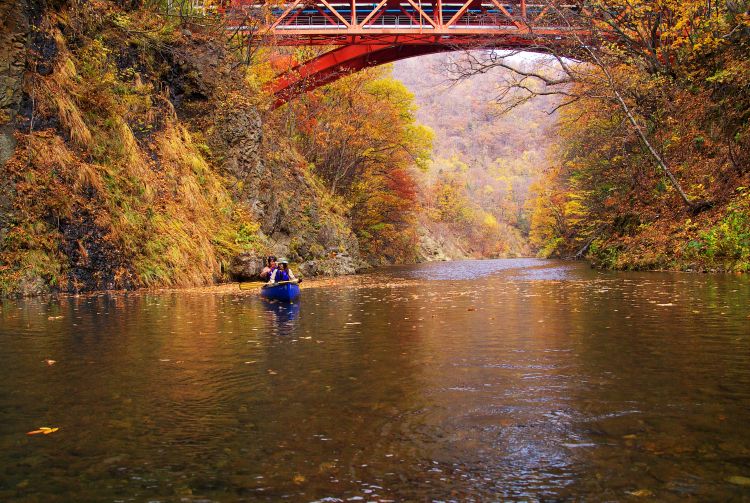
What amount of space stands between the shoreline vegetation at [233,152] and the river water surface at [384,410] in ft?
26.3

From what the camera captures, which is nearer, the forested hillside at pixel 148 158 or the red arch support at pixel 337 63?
the forested hillside at pixel 148 158

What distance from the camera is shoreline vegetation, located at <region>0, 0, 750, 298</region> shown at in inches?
635

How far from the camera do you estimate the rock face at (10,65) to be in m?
15.5

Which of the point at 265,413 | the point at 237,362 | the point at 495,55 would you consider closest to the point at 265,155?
the point at 495,55

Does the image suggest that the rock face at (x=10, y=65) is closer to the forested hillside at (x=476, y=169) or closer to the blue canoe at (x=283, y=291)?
the blue canoe at (x=283, y=291)

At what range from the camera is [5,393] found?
5.18m

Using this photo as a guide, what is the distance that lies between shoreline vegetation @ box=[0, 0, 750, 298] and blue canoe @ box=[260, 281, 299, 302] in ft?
18.4

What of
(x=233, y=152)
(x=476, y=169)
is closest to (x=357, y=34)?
(x=233, y=152)

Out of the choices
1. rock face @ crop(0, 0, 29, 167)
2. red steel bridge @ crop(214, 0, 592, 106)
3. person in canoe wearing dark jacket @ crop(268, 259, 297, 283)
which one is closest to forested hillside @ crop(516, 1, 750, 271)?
red steel bridge @ crop(214, 0, 592, 106)

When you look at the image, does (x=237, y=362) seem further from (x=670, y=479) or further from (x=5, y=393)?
(x=670, y=479)

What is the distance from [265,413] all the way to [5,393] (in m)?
2.33

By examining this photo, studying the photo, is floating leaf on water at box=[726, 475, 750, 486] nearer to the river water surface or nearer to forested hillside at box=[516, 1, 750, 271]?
the river water surface

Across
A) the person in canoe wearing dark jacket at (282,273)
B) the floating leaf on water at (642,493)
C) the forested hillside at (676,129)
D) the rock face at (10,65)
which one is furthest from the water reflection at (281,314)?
the forested hillside at (676,129)

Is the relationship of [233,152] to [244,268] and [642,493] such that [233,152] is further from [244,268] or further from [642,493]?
[642,493]
